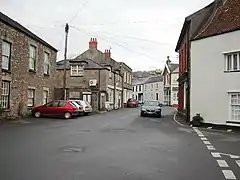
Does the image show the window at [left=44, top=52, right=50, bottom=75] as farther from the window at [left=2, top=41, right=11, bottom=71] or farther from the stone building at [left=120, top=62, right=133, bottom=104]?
the stone building at [left=120, top=62, right=133, bottom=104]

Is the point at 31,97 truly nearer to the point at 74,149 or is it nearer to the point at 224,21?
the point at 224,21

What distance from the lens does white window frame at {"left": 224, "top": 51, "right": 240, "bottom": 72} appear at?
2172cm

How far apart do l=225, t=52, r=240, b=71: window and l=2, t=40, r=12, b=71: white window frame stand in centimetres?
1501

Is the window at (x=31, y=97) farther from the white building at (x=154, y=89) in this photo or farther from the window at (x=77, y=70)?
the white building at (x=154, y=89)

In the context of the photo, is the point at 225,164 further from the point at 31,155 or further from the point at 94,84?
the point at 94,84

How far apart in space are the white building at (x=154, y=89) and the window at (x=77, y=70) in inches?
1699

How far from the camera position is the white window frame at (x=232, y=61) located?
71.3ft

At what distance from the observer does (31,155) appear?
10.4 m

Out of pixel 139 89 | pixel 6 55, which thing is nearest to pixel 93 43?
pixel 6 55

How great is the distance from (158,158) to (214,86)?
1363 cm

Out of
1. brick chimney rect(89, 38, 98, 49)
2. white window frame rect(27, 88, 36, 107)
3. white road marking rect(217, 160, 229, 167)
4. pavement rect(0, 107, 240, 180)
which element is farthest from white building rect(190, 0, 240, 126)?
brick chimney rect(89, 38, 98, 49)

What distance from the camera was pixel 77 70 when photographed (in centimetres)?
4734

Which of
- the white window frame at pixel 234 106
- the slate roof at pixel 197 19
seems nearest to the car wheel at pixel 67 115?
the slate roof at pixel 197 19

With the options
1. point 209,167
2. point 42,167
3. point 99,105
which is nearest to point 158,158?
point 209,167
